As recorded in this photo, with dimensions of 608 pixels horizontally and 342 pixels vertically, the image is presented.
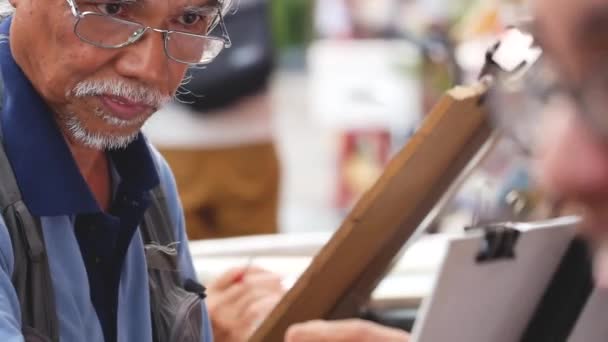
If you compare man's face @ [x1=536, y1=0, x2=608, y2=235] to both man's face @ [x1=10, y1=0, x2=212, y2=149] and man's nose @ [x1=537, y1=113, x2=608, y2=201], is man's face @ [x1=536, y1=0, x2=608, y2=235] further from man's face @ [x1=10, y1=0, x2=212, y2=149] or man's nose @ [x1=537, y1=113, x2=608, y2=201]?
man's face @ [x1=10, y1=0, x2=212, y2=149]

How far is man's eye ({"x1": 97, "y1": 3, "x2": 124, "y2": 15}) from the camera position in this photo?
168 cm

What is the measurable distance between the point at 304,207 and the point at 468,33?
1719mm

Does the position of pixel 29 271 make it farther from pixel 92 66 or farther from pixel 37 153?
pixel 92 66

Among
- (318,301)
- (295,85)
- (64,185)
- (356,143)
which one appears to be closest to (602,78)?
(318,301)

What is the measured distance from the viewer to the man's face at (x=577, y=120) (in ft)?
2.39

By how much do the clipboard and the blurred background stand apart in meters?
0.10

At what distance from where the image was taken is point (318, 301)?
1.62m

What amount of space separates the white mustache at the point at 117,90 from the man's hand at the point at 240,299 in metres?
0.40

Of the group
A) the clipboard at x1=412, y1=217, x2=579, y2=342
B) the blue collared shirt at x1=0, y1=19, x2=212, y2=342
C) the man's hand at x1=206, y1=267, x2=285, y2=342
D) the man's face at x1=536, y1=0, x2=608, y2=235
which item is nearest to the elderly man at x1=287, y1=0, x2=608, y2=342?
the man's face at x1=536, y1=0, x2=608, y2=235

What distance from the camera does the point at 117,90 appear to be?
5.60 feet

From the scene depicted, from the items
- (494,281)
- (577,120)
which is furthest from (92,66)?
(577,120)

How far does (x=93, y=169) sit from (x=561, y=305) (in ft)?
2.77

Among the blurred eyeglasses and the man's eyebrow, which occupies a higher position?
the man's eyebrow

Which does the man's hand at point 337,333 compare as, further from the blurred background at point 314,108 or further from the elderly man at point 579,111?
the elderly man at point 579,111
